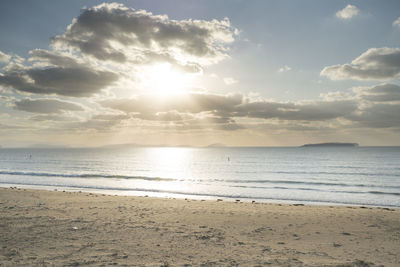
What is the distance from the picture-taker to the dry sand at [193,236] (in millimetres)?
8594

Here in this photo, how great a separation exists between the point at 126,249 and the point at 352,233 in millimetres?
10882

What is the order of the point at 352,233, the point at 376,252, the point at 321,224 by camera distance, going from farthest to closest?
the point at 321,224 < the point at 352,233 < the point at 376,252

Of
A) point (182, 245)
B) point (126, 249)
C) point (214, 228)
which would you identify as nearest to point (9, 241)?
point (126, 249)

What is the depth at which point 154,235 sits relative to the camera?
11242 millimetres

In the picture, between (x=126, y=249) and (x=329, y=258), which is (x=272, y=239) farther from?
(x=126, y=249)

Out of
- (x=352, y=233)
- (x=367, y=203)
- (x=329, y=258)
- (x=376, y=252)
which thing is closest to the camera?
(x=329, y=258)

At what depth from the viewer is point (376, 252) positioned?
32.1 ft

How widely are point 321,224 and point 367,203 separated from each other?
1333 cm

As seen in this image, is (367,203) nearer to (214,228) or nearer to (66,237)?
(214,228)

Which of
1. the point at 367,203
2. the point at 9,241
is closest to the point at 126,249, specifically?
the point at 9,241

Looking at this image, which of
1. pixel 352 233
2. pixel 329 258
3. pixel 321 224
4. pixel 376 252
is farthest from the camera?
pixel 321 224

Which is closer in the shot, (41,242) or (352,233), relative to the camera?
(41,242)

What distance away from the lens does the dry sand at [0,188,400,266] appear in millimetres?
8594

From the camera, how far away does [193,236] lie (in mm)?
11266
